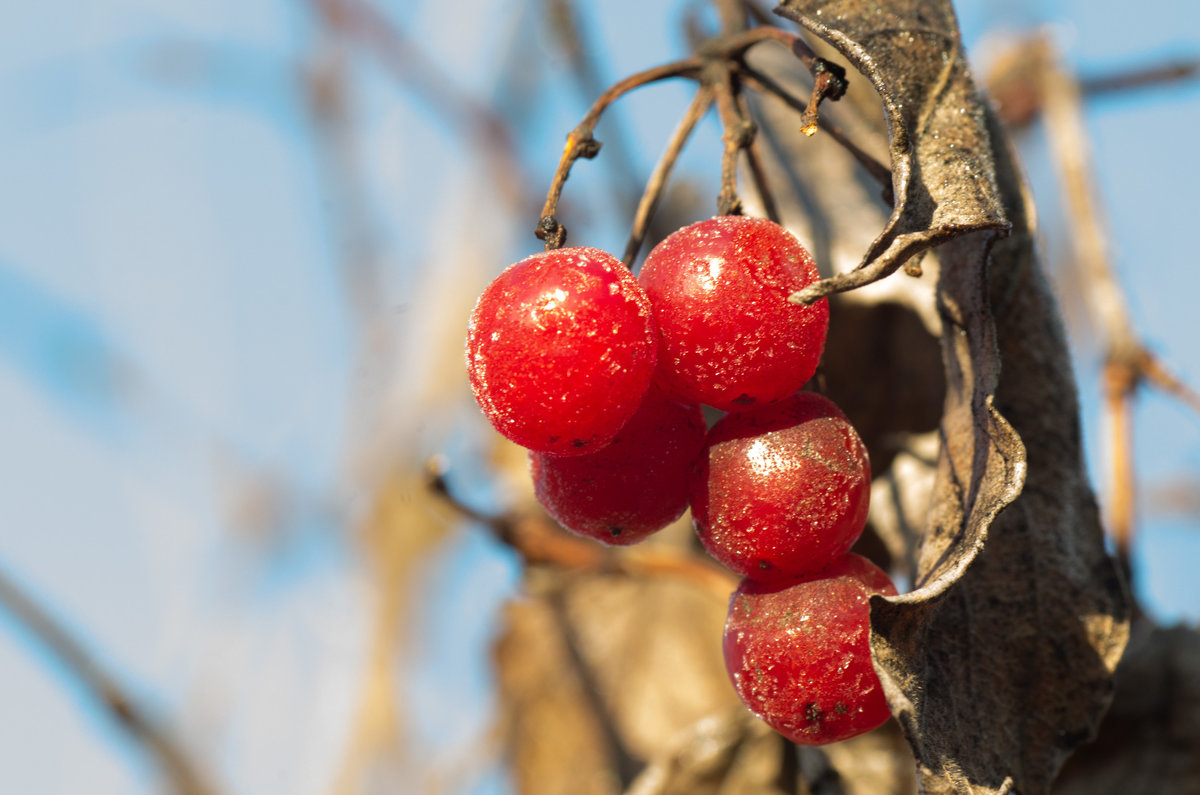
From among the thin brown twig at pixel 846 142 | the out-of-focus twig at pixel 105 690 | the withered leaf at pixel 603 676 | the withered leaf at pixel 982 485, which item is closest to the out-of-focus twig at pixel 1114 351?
the withered leaf at pixel 982 485

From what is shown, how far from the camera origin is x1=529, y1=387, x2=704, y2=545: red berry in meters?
0.96

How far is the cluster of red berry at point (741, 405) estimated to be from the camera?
0.83 m

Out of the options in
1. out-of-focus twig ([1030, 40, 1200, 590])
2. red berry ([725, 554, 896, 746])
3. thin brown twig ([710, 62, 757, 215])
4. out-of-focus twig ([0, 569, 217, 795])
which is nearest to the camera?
red berry ([725, 554, 896, 746])

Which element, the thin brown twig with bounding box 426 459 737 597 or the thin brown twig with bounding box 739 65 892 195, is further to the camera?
the thin brown twig with bounding box 426 459 737 597

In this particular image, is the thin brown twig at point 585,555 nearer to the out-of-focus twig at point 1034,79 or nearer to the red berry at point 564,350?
the red berry at point 564,350

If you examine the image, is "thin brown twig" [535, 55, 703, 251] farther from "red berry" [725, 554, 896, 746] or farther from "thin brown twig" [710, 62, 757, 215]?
"red berry" [725, 554, 896, 746]

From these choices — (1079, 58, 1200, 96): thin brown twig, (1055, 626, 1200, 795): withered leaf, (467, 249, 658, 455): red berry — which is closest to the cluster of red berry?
(467, 249, 658, 455): red berry

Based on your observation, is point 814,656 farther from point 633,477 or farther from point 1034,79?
point 1034,79

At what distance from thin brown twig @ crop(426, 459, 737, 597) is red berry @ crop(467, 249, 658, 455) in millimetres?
569

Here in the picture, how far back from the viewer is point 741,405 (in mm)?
903

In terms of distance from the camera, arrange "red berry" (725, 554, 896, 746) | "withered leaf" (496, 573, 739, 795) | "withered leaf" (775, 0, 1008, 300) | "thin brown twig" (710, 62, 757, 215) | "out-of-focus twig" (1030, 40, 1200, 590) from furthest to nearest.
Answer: "withered leaf" (496, 573, 739, 795)
"out-of-focus twig" (1030, 40, 1200, 590)
"thin brown twig" (710, 62, 757, 215)
"red berry" (725, 554, 896, 746)
"withered leaf" (775, 0, 1008, 300)

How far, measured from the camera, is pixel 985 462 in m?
0.86

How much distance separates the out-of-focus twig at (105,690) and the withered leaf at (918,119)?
0.92m

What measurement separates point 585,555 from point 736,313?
970 mm
